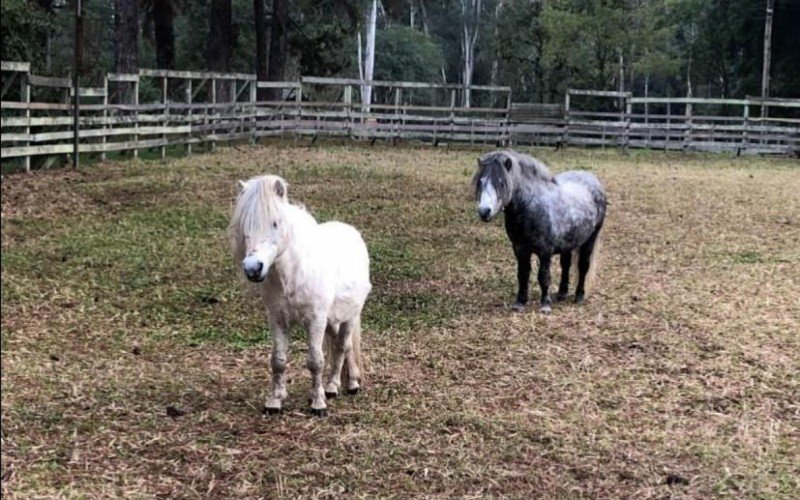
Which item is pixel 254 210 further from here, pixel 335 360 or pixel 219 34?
pixel 219 34

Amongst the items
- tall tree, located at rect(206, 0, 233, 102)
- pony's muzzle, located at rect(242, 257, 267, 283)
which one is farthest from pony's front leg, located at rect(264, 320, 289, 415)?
tall tree, located at rect(206, 0, 233, 102)

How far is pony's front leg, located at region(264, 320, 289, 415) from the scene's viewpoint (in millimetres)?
3996

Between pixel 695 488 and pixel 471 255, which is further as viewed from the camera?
pixel 471 255

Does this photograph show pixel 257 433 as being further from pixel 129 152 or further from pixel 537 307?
pixel 129 152

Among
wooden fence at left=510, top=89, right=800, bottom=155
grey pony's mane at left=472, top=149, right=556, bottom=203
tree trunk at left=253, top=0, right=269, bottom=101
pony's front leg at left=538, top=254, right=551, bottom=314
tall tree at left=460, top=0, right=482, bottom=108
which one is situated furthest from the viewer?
tall tree at left=460, top=0, right=482, bottom=108

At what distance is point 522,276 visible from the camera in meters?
6.59

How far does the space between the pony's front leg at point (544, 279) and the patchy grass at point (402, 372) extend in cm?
12

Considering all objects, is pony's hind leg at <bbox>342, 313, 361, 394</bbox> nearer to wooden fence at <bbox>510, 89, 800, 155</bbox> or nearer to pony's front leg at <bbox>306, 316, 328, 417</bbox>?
pony's front leg at <bbox>306, 316, 328, 417</bbox>

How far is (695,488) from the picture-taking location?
3.48m

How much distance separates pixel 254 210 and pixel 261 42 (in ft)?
72.1

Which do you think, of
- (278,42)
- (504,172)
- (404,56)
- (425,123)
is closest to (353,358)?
(504,172)

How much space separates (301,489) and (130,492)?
662 mm

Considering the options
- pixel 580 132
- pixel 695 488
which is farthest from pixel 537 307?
pixel 580 132

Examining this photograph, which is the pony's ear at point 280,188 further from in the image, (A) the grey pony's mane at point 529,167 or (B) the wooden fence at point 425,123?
(B) the wooden fence at point 425,123
